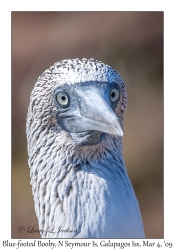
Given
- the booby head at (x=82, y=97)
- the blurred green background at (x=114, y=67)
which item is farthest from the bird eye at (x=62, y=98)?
the blurred green background at (x=114, y=67)

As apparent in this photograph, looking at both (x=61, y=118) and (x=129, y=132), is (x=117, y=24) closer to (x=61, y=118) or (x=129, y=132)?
(x=129, y=132)

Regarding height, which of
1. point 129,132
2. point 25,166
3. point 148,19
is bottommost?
point 25,166

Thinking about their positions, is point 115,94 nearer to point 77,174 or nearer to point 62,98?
point 62,98

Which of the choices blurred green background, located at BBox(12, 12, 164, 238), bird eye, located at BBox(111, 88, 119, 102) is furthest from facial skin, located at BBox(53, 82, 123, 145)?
blurred green background, located at BBox(12, 12, 164, 238)

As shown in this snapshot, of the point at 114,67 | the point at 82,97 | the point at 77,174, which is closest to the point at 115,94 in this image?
the point at 82,97

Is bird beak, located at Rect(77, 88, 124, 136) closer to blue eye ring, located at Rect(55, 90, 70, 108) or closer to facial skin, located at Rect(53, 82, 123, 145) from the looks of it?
facial skin, located at Rect(53, 82, 123, 145)

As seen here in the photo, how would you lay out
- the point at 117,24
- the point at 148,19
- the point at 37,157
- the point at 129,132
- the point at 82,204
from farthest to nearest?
the point at 129,132
the point at 117,24
the point at 148,19
the point at 37,157
the point at 82,204

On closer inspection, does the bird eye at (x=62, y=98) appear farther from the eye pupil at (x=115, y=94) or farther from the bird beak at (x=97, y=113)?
the eye pupil at (x=115, y=94)
